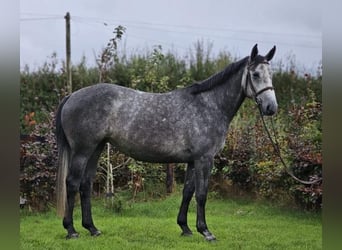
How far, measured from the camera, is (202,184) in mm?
4586

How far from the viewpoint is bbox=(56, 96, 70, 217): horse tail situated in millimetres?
4602

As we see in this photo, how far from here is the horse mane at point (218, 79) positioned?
464 cm

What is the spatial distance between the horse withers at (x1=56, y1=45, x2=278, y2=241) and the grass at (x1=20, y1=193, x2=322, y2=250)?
30cm

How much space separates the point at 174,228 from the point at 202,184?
1.00 metres

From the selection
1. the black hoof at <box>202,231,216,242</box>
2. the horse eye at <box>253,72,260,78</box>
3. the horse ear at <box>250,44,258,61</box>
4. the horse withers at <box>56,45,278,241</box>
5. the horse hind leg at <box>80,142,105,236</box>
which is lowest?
the black hoof at <box>202,231,216,242</box>

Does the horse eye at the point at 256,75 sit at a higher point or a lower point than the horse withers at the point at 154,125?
higher

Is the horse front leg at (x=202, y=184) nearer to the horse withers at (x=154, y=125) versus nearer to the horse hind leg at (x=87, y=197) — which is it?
the horse withers at (x=154, y=125)

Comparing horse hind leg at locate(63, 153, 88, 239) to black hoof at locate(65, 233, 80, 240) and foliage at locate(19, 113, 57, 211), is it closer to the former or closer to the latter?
black hoof at locate(65, 233, 80, 240)

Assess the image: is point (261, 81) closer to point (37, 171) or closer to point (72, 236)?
point (72, 236)

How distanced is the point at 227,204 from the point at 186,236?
2.33 metres

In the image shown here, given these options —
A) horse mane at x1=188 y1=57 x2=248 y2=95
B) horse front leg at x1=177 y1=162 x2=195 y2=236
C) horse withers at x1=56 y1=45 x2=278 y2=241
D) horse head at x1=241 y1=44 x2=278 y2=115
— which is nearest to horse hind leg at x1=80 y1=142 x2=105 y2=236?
horse withers at x1=56 y1=45 x2=278 y2=241

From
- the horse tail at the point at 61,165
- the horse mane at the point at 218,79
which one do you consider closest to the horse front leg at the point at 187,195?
the horse mane at the point at 218,79

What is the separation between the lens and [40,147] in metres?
6.87

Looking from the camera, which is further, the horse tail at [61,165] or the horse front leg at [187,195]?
the horse front leg at [187,195]
